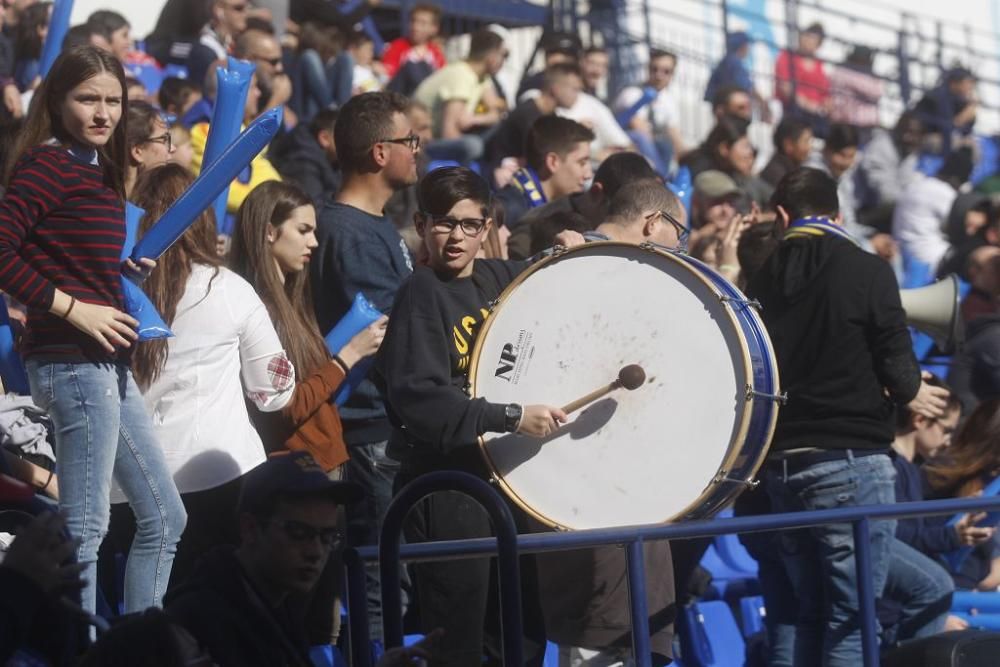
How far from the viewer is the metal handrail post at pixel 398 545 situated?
4.10 meters

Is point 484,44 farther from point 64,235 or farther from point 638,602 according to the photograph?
point 638,602

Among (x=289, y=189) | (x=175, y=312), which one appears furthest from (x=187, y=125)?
(x=175, y=312)

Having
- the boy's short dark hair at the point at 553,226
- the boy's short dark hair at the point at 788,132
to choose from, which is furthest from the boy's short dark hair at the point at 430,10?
the boy's short dark hair at the point at 553,226

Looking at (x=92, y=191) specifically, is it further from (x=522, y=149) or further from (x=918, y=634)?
(x=522, y=149)

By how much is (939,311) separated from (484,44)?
520 centimetres

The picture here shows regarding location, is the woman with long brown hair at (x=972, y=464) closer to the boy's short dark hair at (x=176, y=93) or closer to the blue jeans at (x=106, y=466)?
the blue jeans at (x=106, y=466)

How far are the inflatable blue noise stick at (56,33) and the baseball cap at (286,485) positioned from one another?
313cm

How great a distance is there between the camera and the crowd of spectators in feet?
13.4

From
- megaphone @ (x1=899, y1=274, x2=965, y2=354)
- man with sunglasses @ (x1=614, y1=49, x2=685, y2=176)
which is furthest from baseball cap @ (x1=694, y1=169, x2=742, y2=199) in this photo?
man with sunglasses @ (x1=614, y1=49, x2=685, y2=176)

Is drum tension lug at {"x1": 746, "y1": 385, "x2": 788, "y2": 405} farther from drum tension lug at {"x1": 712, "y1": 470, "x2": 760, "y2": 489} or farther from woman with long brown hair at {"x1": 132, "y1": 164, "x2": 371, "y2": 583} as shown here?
woman with long brown hair at {"x1": 132, "y1": 164, "x2": 371, "y2": 583}

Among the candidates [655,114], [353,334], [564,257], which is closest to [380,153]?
[353,334]

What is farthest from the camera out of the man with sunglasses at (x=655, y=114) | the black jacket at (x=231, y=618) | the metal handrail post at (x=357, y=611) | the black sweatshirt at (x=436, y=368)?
the man with sunglasses at (x=655, y=114)

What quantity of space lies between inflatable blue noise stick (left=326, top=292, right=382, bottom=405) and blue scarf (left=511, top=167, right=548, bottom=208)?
2322 mm

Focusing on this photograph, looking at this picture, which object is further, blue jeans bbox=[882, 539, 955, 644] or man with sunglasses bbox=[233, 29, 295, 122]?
man with sunglasses bbox=[233, 29, 295, 122]
